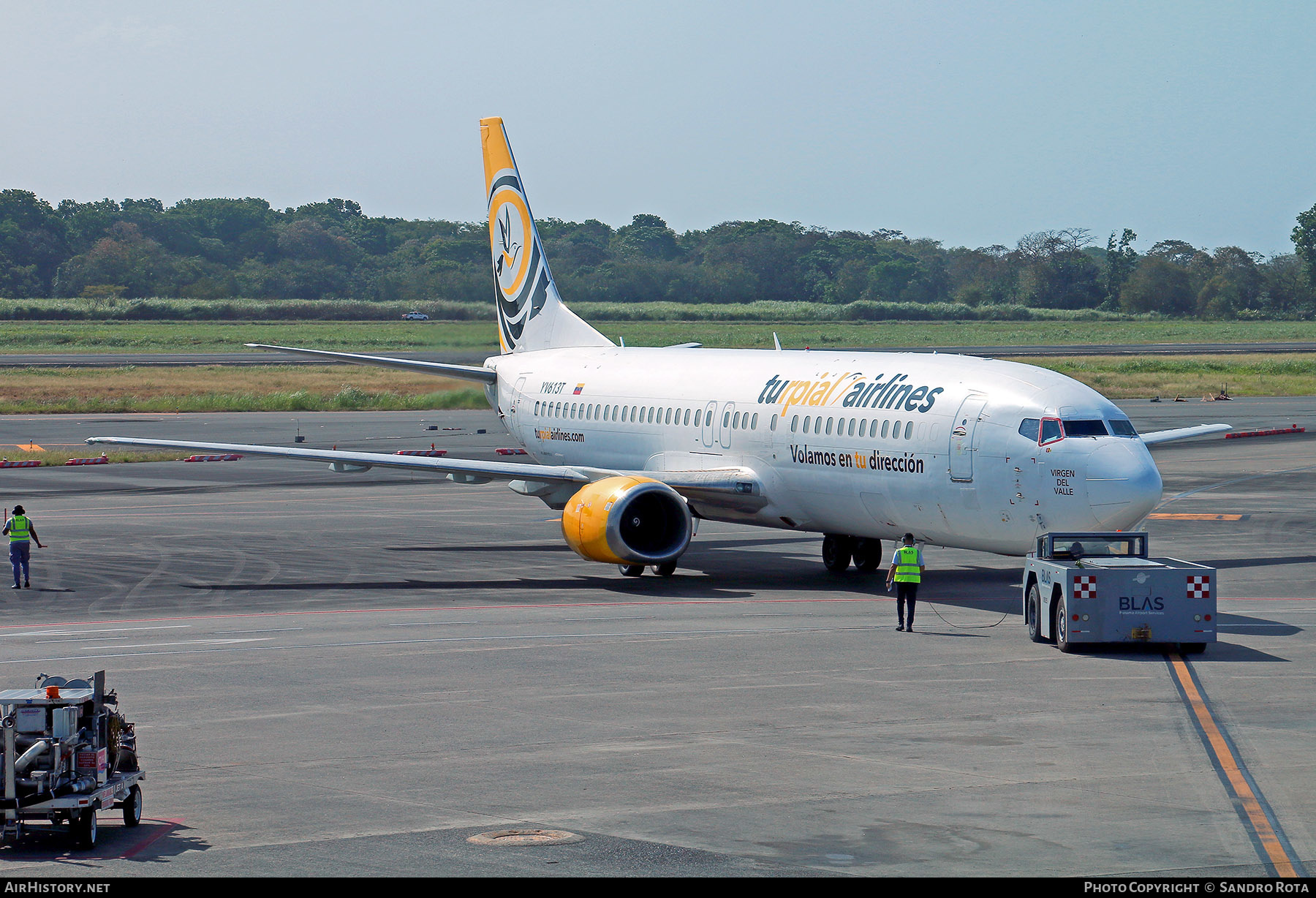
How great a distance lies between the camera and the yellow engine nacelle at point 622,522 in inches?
1240

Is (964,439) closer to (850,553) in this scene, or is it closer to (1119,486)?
(1119,486)

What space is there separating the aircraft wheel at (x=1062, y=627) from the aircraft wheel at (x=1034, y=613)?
1.55ft

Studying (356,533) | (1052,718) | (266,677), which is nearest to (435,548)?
(356,533)

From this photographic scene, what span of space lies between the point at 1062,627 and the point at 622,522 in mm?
10499

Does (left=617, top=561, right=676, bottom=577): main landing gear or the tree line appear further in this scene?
the tree line

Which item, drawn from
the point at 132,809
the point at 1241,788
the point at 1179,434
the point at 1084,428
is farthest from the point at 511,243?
the point at 1241,788

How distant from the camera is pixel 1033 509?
27.1 m

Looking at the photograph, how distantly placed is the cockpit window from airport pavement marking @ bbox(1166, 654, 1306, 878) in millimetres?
5979

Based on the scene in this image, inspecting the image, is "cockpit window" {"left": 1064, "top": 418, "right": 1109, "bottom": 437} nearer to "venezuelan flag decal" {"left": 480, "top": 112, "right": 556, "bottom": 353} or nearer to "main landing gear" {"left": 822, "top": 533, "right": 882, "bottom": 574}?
"main landing gear" {"left": 822, "top": 533, "right": 882, "bottom": 574}

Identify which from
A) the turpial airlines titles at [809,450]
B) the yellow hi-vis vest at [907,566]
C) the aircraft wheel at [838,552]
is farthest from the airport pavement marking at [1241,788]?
the aircraft wheel at [838,552]

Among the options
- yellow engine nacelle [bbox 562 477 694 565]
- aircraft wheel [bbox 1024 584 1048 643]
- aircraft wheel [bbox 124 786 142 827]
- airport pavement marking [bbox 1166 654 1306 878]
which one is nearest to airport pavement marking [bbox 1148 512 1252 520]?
yellow engine nacelle [bbox 562 477 694 565]

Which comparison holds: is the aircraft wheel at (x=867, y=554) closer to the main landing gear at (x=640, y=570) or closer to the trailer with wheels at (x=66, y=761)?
the main landing gear at (x=640, y=570)

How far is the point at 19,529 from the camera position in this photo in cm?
3153

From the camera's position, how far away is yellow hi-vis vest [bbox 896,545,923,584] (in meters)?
25.9
